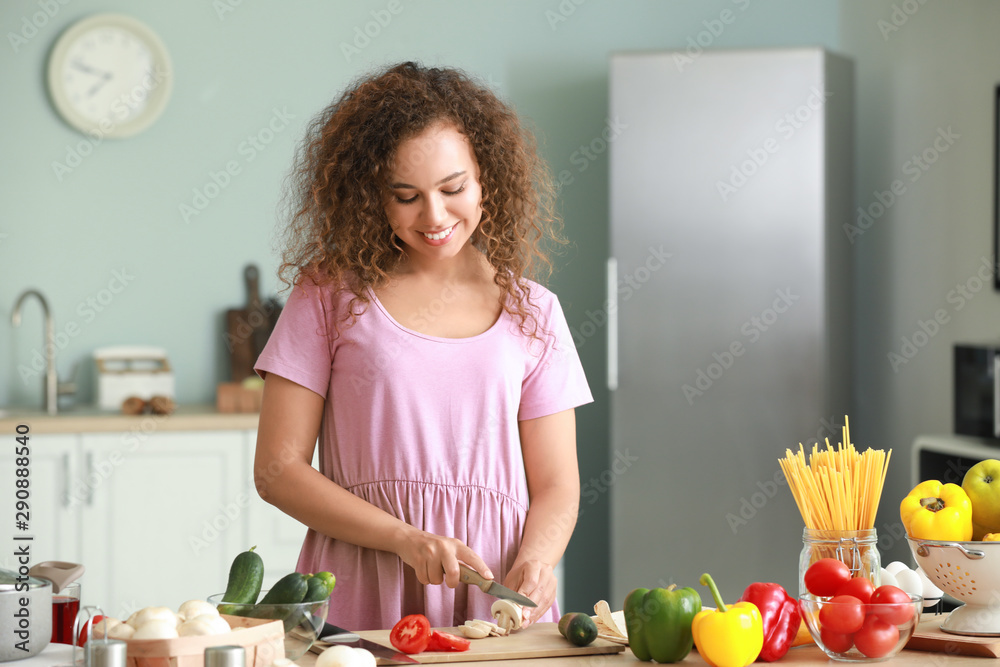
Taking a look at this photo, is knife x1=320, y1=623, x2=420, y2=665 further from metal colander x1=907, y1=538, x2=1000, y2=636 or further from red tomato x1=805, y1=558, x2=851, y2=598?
metal colander x1=907, y1=538, x2=1000, y2=636

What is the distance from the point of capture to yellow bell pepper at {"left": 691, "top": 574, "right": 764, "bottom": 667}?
1002mm

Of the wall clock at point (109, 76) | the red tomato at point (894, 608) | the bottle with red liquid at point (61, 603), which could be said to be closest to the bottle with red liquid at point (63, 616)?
the bottle with red liquid at point (61, 603)

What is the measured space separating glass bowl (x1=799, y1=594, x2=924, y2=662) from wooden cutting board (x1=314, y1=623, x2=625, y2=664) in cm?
21

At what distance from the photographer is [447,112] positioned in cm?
133

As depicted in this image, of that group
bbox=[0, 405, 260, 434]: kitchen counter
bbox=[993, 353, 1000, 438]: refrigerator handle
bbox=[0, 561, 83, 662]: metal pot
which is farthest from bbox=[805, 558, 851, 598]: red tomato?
bbox=[0, 405, 260, 434]: kitchen counter

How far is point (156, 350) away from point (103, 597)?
77cm

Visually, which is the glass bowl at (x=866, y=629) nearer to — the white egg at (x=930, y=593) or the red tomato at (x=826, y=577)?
the red tomato at (x=826, y=577)

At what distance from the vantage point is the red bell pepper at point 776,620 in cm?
106

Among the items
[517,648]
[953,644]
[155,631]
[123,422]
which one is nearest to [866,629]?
[953,644]

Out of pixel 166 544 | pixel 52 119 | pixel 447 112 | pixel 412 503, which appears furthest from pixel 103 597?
pixel 447 112

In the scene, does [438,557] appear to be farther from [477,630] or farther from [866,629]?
[866,629]

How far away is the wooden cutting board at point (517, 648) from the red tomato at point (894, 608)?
274mm

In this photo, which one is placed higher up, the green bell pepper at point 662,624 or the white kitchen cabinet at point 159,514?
the green bell pepper at point 662,624

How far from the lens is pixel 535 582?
4.08ft
